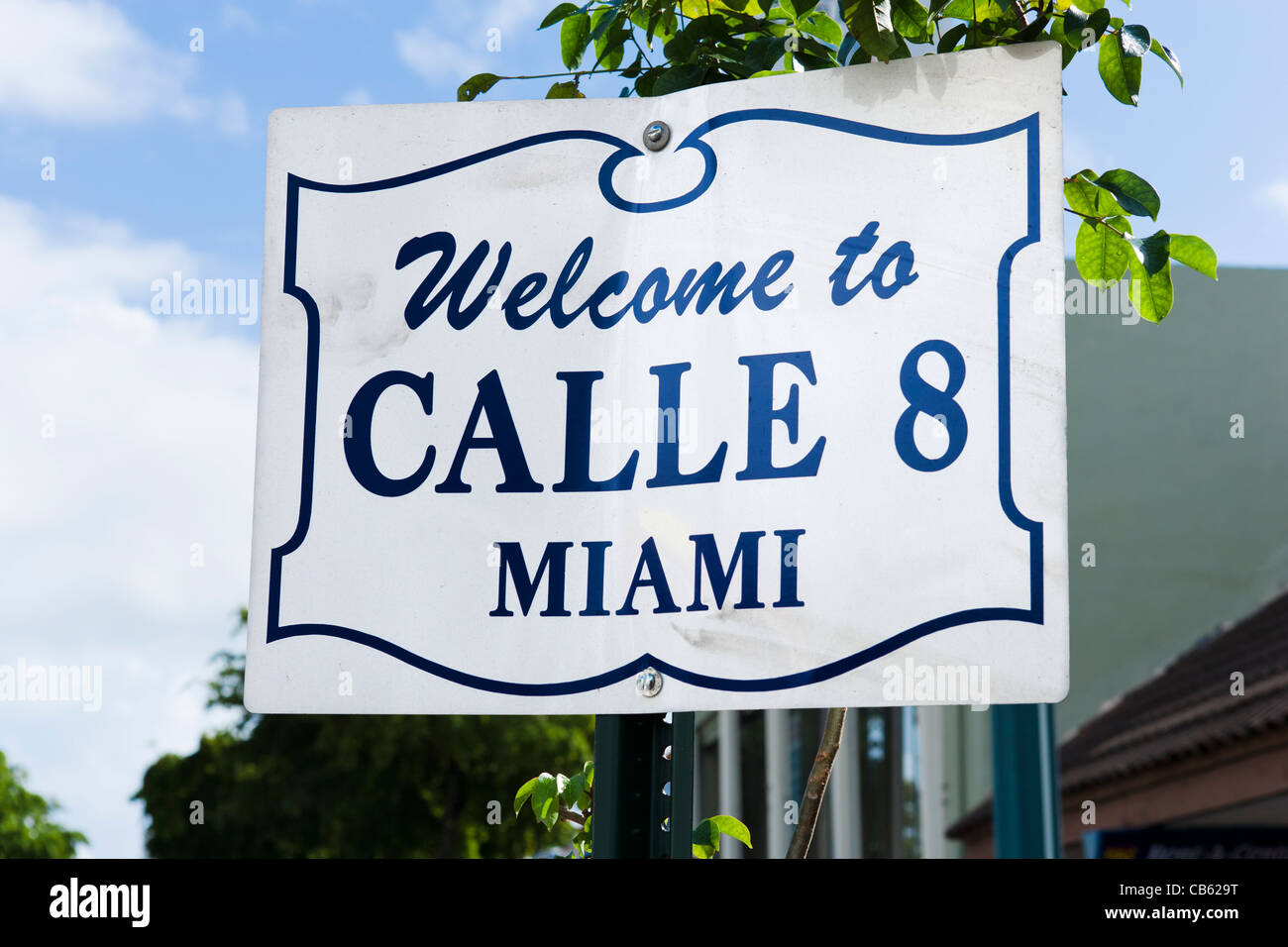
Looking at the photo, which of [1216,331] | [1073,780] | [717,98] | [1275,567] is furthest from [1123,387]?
[717,98]

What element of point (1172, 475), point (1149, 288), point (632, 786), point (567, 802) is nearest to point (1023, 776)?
point (567, 802)

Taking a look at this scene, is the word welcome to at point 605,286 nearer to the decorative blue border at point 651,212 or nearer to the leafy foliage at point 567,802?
the decorative blue border at point 651,212

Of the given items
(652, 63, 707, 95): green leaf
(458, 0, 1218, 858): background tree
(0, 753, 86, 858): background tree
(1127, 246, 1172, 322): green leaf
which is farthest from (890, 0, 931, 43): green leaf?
(0, 753, 86, 858): background tree

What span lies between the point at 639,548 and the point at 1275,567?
13503 mm

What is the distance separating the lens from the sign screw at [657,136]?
1671 millimetres

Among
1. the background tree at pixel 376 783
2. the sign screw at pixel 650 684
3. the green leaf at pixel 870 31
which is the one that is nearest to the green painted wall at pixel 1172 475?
the background tree at pixel 376 783

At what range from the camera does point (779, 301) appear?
159 centimetres

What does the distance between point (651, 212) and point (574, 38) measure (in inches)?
18.1

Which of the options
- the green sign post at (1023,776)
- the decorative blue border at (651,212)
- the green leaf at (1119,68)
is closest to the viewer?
the decorative blue border at (651,212)

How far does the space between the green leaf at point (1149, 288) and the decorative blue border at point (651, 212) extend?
0.30 m

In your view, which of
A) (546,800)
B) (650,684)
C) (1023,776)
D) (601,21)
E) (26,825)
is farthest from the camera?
(26,825)

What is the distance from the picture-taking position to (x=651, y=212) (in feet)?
5.44

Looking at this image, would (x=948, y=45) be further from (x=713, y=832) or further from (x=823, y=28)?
(x=713, y=832)
